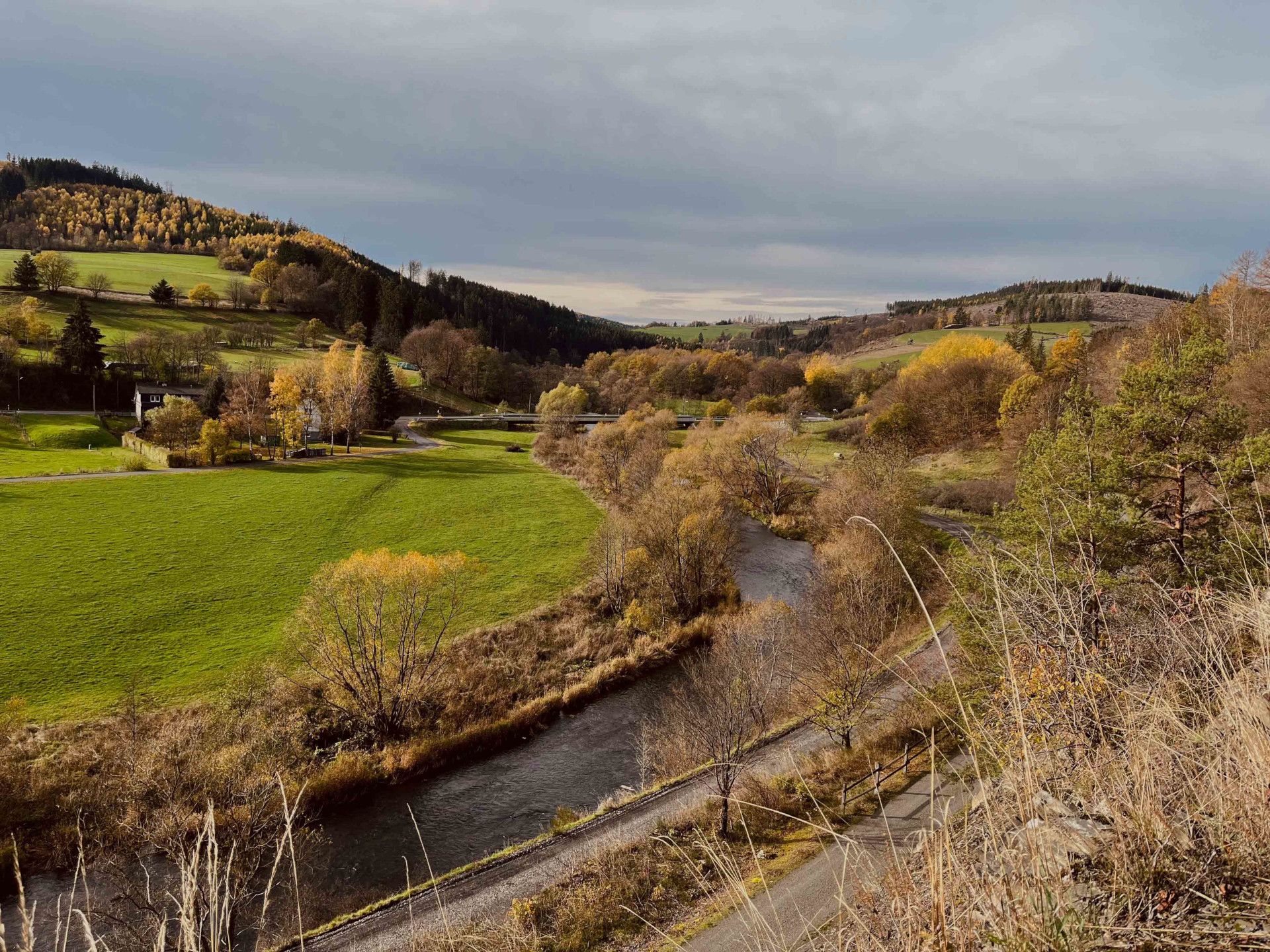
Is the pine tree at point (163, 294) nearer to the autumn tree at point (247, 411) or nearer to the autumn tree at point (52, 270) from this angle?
the autumn tree at point (52, 270)

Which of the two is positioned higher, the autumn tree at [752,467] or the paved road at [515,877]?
the autumn tree at [752,467]

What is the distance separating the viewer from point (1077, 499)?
1644 centimetres

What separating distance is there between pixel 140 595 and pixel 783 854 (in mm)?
30924

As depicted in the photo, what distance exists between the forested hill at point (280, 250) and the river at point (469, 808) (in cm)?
12241

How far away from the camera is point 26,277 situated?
318 ft

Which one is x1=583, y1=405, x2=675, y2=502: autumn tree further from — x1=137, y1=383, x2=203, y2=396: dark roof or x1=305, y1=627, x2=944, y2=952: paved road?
x1=137, y1=383, x2=203, y2=396: dark roof

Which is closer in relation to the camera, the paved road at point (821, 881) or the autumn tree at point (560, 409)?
the paved road at point (821, 881)

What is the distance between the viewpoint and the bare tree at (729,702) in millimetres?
19219

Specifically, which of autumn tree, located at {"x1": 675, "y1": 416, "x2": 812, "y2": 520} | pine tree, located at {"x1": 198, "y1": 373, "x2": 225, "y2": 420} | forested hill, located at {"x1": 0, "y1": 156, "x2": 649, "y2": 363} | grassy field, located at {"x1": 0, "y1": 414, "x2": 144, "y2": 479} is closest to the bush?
Answer: autumn tree, located at {"x1": 675, "y1": 416, "x2": 812, "y2": 520}

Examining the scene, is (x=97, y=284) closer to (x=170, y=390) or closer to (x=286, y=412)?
(x=170, y=390)

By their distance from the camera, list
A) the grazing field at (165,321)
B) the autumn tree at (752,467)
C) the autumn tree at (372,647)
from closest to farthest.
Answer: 1. the autumn tree at (372,647)
2. the autumn tree at (752,467)
3. the grazing field at (165,321)

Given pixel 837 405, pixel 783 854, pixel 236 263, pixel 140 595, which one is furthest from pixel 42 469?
pixel 236 263

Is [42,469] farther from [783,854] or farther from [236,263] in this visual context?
[236,263]

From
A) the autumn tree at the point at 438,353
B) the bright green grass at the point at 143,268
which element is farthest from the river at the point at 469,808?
the bright green grass at the point at 143,268
